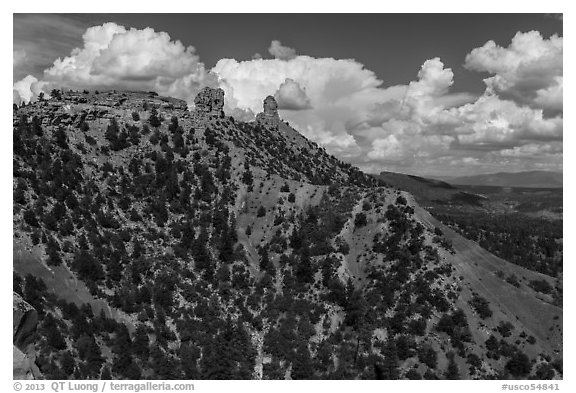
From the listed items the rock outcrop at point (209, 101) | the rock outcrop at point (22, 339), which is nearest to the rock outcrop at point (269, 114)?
the rock outcrop at point (209, 101)

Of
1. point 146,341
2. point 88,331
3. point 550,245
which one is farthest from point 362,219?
point 550,245

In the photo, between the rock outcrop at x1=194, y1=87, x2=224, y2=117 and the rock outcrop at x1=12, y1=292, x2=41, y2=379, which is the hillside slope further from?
the rock outcrop at x1=12, y1=292, x2=41, y2=379

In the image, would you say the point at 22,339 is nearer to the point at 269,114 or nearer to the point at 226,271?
the point at 226,271

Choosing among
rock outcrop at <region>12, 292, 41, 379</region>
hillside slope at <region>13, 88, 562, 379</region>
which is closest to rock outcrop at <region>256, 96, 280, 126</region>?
hillside slope at <region>13, 88, 562, 379</region>

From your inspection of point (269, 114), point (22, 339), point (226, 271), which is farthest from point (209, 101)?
point (22, 339)

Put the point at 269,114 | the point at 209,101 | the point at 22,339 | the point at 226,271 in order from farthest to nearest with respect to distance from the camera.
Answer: the point at 269,114 → the point at 209,101 → the point at 226,271 → the point at 22,339
